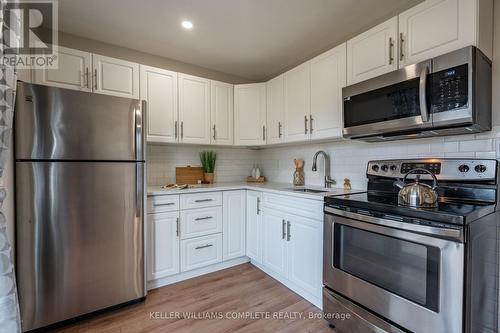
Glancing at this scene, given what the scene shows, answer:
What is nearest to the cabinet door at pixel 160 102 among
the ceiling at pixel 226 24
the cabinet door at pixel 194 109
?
the cabinet door at pixel 194 109

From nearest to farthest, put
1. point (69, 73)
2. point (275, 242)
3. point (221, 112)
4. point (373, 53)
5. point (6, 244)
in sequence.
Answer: point (6, 244)
point (373, 53)
point (69, 73)
point (275, 242)
point (221, 112)

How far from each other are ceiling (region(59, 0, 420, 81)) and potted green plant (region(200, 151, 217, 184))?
1.16 meters

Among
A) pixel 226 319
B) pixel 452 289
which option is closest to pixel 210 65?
pixel 226 319

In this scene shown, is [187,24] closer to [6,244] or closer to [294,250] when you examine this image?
[6,244]

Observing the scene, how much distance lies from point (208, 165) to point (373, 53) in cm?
209

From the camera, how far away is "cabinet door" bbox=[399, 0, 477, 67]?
1.36 m

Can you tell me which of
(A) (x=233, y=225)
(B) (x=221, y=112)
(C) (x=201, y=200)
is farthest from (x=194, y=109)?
(A) (x=233, y=225)

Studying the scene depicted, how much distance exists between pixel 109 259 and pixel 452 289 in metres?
2.15

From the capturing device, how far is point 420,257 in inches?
49.0

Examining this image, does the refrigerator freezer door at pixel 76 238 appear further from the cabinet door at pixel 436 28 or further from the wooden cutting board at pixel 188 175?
the cabinet door at pixel 436 28

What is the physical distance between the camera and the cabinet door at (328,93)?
207cm

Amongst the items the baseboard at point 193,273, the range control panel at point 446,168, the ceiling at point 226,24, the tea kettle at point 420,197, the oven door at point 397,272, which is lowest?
the baseboard at point 193,273

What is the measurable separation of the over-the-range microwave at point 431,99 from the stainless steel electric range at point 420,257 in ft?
0.88

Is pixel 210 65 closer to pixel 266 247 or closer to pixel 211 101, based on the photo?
pixel 211 101
